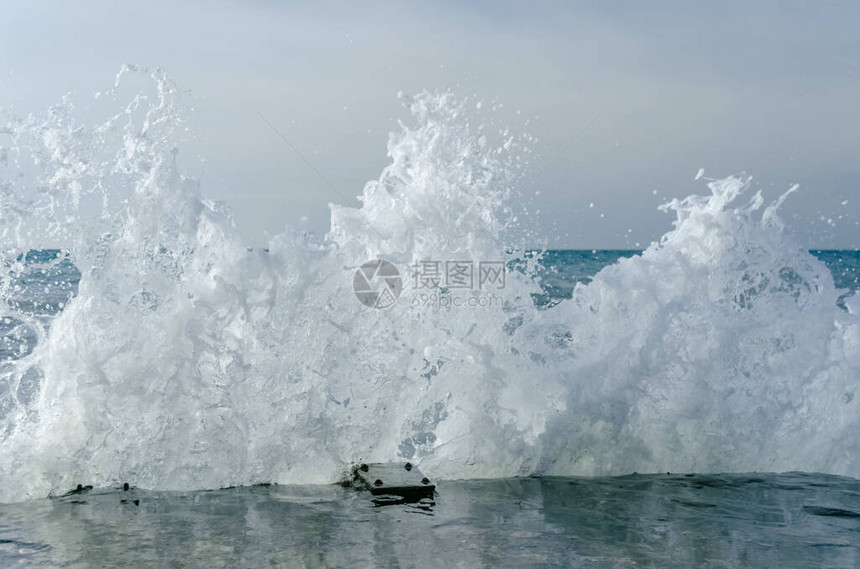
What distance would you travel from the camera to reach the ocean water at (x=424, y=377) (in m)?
5.11

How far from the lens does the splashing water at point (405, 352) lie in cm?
591

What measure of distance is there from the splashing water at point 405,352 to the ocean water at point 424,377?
0.02 metres

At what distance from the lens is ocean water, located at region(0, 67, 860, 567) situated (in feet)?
16.8

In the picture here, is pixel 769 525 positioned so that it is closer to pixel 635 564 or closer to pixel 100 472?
pixel 635 564

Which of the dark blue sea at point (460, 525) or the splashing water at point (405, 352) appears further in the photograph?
the splashing water at point (405, 352)

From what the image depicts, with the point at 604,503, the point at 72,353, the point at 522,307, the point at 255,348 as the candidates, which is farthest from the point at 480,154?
the point at 72,353

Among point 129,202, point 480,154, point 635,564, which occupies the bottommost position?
point 635,564

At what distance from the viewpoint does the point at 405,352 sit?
21.7 ft

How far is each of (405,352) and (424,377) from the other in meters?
0.25

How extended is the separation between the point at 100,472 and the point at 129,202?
2.00 m

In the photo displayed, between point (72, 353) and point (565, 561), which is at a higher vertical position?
point (72, 353)

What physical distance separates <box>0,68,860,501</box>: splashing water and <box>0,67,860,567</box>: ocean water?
0.06 feet

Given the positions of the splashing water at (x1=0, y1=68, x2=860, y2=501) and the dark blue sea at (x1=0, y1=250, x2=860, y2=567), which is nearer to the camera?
the dark blue sea at (x1=0, y1=250, x2=860, y2=567)

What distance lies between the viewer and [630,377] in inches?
268
